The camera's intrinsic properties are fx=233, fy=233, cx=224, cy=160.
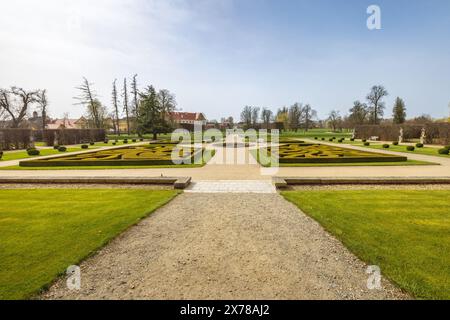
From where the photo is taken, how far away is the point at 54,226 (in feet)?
18.7

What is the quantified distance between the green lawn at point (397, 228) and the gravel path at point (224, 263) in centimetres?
39

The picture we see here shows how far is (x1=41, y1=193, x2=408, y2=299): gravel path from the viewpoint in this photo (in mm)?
3402

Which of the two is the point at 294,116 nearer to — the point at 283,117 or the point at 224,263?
the point at 283,117

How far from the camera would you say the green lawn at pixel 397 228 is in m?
3.71

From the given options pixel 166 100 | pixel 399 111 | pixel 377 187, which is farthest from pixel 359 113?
pixel 377 187

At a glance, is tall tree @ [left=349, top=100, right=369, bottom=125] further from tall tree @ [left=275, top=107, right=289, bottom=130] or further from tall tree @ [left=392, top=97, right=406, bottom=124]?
tall tree @ [left=275, top=107, right=289, bottom=130]

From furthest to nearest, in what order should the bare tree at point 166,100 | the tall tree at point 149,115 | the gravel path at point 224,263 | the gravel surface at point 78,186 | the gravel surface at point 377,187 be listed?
the bare tree at point 166,100, the tall tree at point 149,115, the gravel surface at point 78,186, the gravel surface at point 377,187, the gravel path at point 224,263

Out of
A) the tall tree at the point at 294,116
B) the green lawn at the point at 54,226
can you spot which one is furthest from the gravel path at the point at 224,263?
the tall tree at the point at 294,116

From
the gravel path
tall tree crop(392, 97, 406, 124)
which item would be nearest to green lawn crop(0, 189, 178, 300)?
the gravel path

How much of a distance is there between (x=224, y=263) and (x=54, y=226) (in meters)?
4.44

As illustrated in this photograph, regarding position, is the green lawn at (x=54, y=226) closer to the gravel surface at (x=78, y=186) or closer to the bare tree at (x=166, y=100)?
the gravel surface at (x=78, y=186)

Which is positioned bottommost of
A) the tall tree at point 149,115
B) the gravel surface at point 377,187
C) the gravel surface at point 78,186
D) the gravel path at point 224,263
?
the gravel path at point 224,263

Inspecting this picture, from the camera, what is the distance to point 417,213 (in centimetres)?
654
